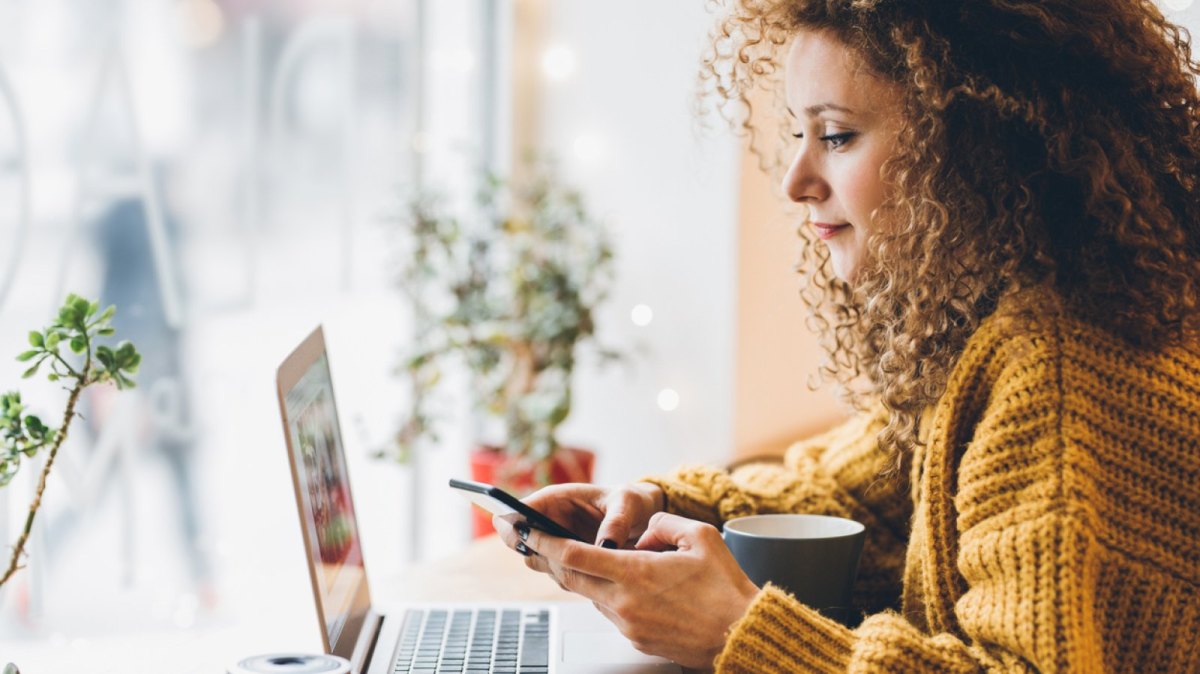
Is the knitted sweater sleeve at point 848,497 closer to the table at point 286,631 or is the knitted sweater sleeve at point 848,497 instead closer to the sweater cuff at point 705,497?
the sweater cuff at point 705,497

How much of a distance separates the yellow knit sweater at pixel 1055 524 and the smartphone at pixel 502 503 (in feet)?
0.53

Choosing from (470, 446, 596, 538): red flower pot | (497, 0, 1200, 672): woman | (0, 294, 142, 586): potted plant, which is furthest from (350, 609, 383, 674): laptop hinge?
(470, 446, 596, 538): red flower pot

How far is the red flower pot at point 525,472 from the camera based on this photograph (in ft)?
6.07

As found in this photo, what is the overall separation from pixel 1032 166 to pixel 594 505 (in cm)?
49

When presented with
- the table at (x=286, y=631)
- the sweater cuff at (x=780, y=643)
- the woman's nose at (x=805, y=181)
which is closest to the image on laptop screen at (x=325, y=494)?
the table at (x=286, y=631)

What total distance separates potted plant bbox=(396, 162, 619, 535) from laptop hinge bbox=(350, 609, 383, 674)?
81 centimetres

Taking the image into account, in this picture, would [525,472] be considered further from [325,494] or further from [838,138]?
[838,138]

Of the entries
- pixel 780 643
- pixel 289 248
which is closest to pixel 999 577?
pixel 780 643

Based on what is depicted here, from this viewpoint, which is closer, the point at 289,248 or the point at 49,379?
the point at 49,379

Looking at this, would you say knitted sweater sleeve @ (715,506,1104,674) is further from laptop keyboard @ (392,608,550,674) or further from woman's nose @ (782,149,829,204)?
woman's nose @ (782,149,829,204)

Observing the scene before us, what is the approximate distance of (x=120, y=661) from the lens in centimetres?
98

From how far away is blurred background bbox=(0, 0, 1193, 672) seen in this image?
156 cm

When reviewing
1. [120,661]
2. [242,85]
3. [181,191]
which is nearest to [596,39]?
[242,85]

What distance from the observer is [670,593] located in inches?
32.5
